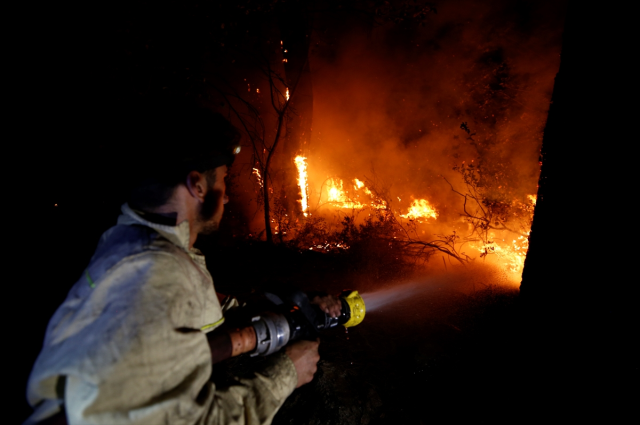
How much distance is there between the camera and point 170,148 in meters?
1.74

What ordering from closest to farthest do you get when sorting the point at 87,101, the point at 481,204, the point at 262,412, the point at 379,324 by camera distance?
1. the point at 262,412
2. the point at 379,324
3. the point at 87,101
4. the point at 481,204

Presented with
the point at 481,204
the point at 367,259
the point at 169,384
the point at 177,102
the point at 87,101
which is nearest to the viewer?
the point at 169,384

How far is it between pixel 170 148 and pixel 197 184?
0.25m

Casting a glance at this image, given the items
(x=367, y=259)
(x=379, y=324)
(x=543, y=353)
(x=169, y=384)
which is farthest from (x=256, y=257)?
(x=169, y=384)

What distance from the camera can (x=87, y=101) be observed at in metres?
5.78

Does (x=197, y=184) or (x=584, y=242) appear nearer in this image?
(x=197, y=184)

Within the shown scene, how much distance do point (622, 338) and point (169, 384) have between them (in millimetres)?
3009

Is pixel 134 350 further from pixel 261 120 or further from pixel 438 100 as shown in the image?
pixel 438 100

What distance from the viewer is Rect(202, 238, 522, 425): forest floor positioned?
2.77m

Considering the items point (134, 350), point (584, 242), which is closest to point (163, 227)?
point (134, 350)

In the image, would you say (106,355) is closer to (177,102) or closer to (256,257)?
(177,102)

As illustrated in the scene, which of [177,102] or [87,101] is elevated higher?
[87,101]

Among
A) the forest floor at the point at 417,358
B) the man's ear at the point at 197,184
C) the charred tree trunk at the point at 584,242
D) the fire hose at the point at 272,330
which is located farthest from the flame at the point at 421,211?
the man's ear at the point at 197,184

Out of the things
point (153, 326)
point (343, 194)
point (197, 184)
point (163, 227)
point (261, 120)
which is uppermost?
point (261, 120)
